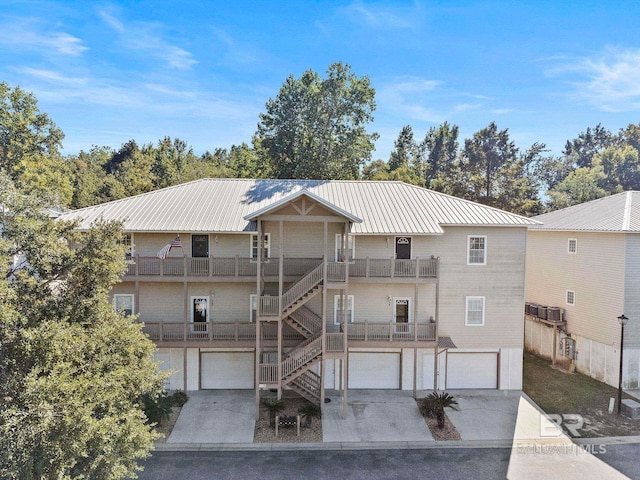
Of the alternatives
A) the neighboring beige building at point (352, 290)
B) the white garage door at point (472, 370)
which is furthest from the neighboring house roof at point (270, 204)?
the white garage door at point (472, 370)

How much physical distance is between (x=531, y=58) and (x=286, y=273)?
2079 centimetres

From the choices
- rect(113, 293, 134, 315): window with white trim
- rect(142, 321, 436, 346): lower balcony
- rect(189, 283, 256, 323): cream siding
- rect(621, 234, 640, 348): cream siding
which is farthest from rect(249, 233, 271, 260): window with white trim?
rect(621, 234, 640, 348): cream siding

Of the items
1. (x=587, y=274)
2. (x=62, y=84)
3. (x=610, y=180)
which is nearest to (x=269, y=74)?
(x=62, y=84)

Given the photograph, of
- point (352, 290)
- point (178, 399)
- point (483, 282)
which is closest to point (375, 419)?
point (352, 290)

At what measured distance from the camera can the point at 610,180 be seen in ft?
181

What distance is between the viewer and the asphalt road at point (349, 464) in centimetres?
1352

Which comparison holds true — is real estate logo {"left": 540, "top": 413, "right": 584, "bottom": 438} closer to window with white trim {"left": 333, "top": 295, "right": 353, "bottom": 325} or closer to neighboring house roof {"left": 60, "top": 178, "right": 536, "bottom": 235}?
neighboring house roof {"left": 60, "top": 178, "right": 536, "bottom": 235}

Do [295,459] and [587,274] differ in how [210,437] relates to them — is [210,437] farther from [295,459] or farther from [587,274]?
[587,274]

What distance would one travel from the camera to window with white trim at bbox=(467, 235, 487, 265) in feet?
66.7

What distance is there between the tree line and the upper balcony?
39.8 ft

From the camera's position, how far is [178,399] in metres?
18.7

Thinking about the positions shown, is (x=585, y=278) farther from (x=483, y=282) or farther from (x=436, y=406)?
(x=436, y=406)

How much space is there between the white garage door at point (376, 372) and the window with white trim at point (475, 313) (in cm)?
417

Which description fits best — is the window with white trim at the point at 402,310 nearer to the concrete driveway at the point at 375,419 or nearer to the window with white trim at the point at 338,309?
the window with white trim at the point at 338,309
